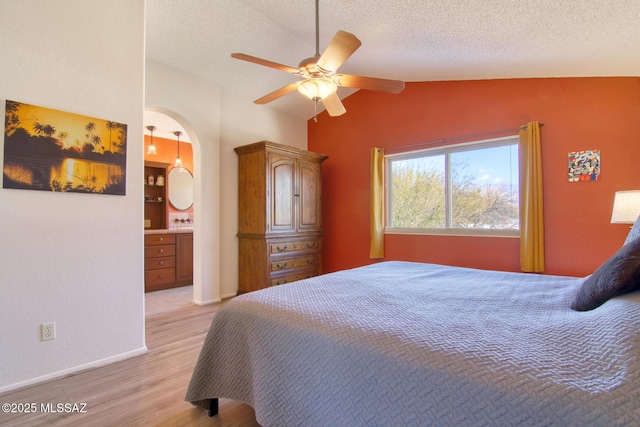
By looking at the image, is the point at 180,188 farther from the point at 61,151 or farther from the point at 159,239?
the point at 61,151

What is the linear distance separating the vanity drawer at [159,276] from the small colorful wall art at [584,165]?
501cm

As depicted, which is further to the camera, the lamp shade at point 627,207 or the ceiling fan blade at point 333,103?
the ceiling fan blade at point 333,103

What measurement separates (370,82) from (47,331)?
107 inches

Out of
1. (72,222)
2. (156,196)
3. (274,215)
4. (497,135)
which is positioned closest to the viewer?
(72,222)

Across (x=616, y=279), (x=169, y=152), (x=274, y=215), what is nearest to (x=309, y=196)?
(x=274, y=215)

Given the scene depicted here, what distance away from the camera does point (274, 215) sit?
3.87m

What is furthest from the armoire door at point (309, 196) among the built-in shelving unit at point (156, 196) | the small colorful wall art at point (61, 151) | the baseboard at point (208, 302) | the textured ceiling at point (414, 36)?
the built-in shelving unit at point (156, 196)

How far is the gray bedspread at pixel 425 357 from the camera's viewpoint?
0.76m

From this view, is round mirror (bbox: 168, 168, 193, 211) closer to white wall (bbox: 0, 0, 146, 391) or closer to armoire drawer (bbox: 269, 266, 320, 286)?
armoire drawer (bbox: 269, 266, 320, 286)

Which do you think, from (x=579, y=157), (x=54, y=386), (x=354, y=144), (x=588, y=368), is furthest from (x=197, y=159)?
(x=579, y=157)

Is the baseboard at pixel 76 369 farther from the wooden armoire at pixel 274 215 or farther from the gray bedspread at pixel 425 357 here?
→ the wooden armoire at pixel 274 215

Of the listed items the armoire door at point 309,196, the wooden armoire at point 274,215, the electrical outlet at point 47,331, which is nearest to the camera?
the electrical outlet at point 47,331

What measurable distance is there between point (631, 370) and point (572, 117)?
10.1 ft

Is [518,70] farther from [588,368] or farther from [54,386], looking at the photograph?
[54,386]
